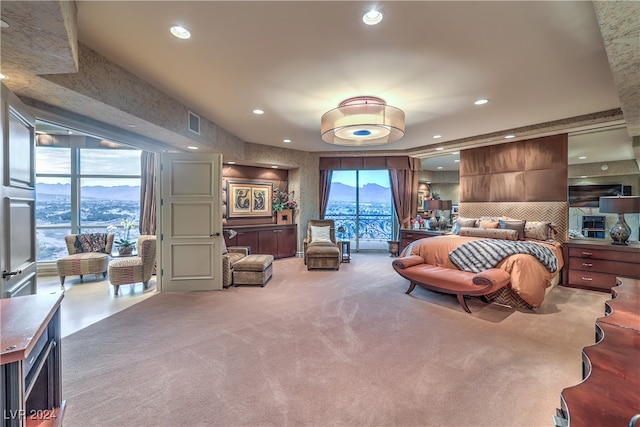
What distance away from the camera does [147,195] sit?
6062mm

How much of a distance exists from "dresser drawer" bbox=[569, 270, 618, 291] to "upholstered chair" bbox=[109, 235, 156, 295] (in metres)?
7.11

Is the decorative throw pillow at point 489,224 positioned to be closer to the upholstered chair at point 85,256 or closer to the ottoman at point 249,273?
the ottoman at point 249,273

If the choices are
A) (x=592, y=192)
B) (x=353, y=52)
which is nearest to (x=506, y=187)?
(x=592, y=192)

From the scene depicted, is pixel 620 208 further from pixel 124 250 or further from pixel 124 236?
pixel 124 236

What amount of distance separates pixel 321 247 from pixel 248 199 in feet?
7.54

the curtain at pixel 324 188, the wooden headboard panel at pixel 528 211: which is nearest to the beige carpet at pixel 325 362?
the wooden headboard panel at pixel 528 211

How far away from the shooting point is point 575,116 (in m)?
4.28

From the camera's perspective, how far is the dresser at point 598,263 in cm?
387

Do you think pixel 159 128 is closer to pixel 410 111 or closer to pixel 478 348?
pixel 410 111

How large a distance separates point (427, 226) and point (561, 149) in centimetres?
303

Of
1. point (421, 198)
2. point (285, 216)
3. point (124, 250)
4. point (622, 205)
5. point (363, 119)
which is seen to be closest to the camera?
point (363, 119)

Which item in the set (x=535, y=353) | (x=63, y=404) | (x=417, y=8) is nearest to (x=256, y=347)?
(x=63, y=404)

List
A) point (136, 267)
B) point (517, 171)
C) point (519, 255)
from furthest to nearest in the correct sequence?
point (517, 171) < point (136, 267) < point (519, 255)

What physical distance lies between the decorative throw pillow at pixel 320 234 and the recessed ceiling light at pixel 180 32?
15.6 feet
